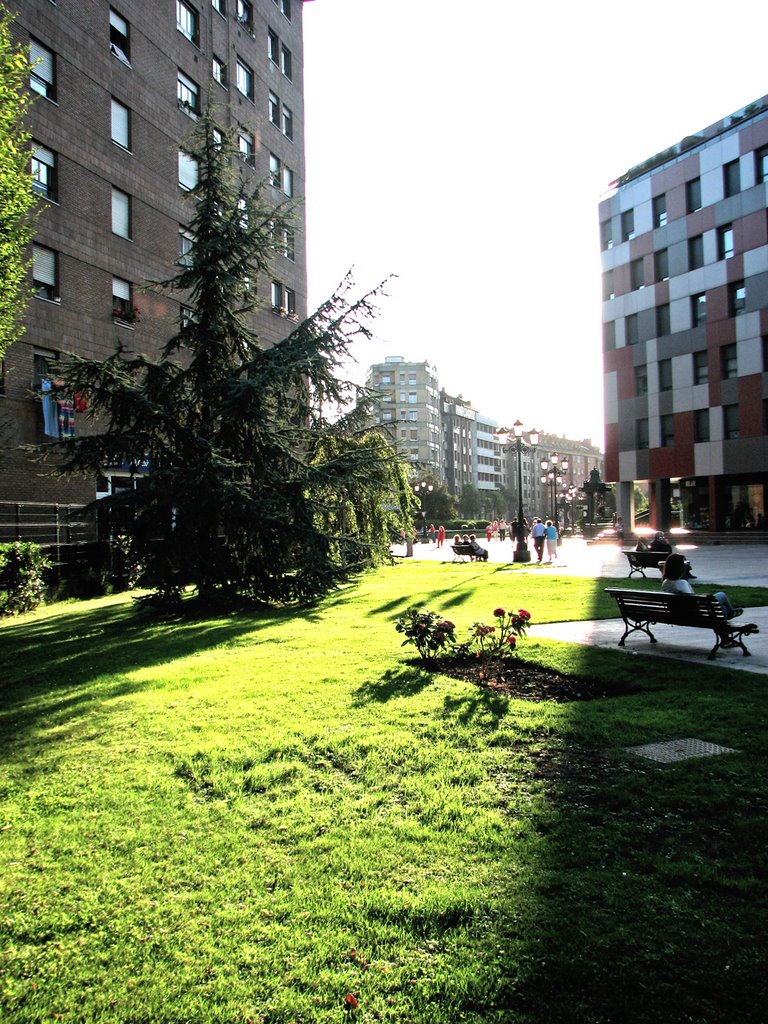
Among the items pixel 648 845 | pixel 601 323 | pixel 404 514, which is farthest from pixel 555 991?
pixel 601 323

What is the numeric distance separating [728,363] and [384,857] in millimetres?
41844

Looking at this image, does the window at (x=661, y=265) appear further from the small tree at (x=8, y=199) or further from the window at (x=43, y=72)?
the small tree at (x=8, y=199)

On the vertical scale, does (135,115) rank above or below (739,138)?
below

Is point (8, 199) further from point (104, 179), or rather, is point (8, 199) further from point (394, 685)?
point (104, 179)

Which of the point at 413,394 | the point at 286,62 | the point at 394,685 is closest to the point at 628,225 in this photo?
the point at 286,62

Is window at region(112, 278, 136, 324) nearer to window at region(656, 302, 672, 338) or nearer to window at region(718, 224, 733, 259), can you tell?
window at region(656, 302, 672, 338)

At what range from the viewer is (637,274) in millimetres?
44469

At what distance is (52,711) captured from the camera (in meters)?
6.84

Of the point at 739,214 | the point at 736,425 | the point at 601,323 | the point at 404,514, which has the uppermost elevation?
the point at 739,214

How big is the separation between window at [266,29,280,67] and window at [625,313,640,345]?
25.2 meters

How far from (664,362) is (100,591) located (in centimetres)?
3559

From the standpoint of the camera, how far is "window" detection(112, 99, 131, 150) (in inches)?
970

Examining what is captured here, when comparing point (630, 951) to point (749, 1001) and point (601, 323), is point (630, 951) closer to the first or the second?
point (749, 1001)

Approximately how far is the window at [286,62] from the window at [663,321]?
2503 centimetres
